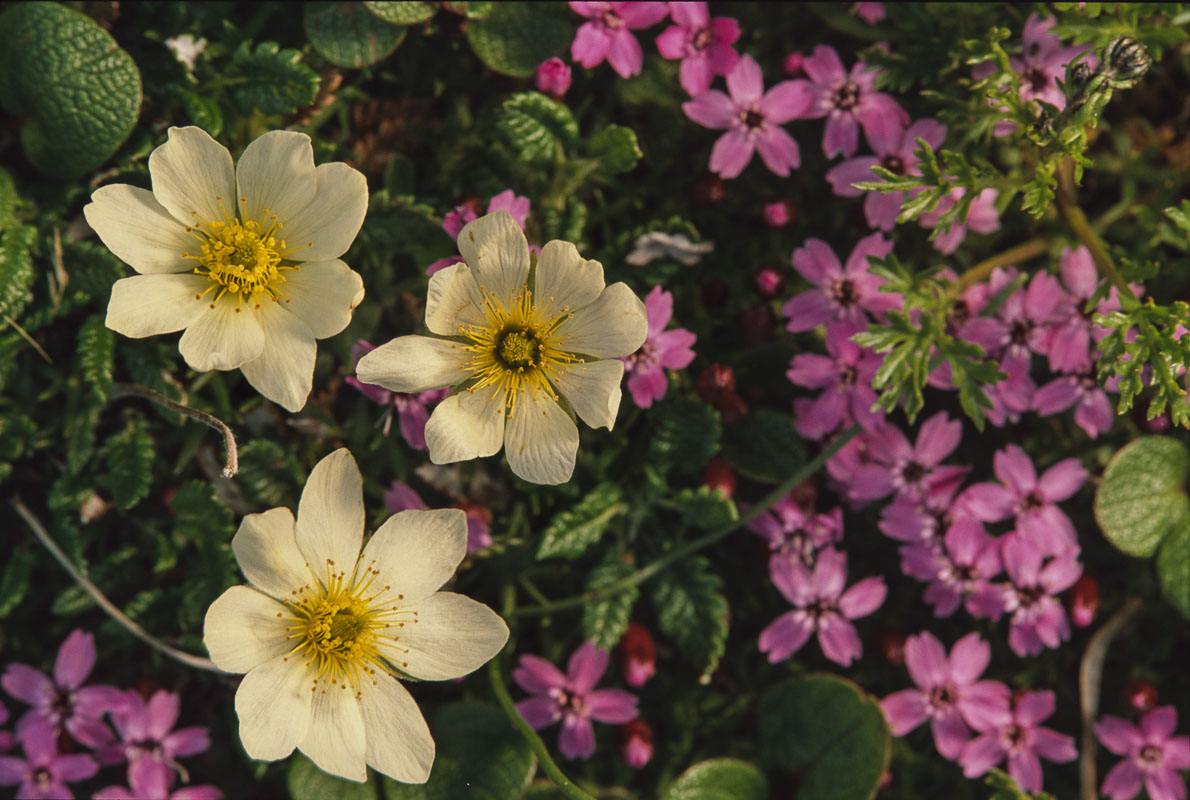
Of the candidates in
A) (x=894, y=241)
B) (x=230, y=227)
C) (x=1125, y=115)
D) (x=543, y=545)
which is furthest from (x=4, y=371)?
(x=1125, y=115)

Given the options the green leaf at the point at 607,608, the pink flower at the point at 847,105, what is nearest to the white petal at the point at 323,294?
the green leaf at the point at 607,608

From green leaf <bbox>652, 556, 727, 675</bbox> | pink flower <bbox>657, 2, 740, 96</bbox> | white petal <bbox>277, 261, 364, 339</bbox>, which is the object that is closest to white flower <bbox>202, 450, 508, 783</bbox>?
white petal <bbox>277, 261, 364, 339</bbox>

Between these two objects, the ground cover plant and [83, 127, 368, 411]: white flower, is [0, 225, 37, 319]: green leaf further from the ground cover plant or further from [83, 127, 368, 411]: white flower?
[83, 127, 368, 411]: white flower

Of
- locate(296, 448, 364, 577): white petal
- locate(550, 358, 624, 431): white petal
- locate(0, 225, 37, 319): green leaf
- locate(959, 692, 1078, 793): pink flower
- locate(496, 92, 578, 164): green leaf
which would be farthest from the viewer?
locate(959, 692, 1078, 793): pink flower

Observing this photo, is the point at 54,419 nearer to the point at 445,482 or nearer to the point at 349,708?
the point at 445,482

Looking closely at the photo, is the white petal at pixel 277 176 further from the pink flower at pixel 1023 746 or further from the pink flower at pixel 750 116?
the pink flower at pixel 1023 746

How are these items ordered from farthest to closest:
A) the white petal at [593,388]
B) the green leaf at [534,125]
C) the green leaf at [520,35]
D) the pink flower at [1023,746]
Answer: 1. the pink flower at [1023,746]
2. the green leaf at [520,35]
3. the green leaf at [534,125]
4. the white petal at [593,388]
